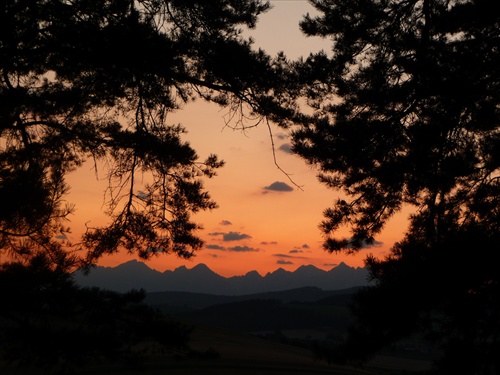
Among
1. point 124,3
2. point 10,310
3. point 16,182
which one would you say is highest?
point 124,3

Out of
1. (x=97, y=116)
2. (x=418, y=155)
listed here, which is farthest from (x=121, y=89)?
(x=418, y=155)

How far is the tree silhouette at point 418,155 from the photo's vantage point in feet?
16.0

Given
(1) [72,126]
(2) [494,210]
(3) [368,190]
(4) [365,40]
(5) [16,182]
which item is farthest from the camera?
(4) [365,40]

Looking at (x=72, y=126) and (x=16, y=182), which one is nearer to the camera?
(x=16, y=182)

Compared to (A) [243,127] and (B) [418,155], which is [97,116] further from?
(B) [418,155]

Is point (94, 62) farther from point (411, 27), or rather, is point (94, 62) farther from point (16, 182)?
point (411, 27)

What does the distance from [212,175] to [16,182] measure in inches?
103

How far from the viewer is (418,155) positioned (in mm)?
6754

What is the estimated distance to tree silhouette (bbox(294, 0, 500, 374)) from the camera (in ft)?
16.0

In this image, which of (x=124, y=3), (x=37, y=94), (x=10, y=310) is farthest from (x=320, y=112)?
(x=10, y=310)

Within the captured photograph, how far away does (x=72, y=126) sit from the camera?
6.89 meters

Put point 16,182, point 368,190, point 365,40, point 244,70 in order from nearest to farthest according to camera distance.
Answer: point 16,182, point 244,70, point 368,190, point 365,40

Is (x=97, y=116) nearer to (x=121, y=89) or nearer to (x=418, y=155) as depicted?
(x=121, y=89)

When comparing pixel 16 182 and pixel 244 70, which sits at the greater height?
pixel 244 70
